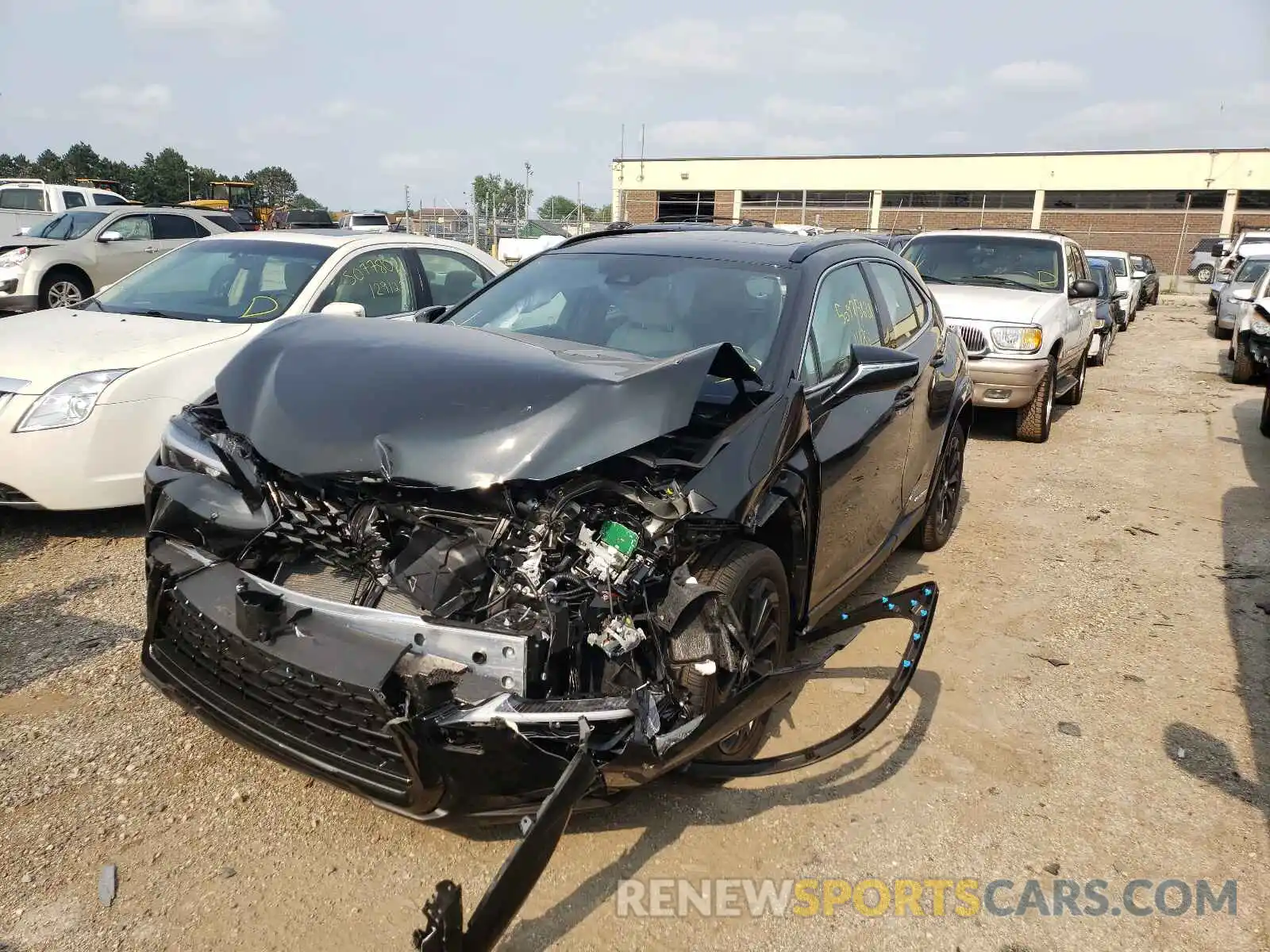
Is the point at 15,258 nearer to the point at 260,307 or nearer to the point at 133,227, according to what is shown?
the point at 133,227

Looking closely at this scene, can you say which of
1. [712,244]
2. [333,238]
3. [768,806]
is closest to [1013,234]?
[712,244]

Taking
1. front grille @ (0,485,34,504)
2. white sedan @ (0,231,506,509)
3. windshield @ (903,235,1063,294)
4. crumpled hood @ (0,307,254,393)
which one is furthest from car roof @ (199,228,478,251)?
windshield @ (903,235,1063,294)

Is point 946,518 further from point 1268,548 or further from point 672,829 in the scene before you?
point 672,829

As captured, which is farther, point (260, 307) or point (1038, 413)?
point (1038, 413)

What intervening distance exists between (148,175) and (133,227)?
68411 millimetres

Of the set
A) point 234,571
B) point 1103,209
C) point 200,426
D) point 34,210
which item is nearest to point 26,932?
point 234,571

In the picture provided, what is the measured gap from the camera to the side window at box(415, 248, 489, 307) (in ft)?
21.4

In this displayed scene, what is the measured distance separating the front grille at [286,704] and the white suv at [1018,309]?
6038mm

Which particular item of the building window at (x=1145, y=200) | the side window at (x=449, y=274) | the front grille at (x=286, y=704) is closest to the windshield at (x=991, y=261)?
the side window at (x=449, y=274)

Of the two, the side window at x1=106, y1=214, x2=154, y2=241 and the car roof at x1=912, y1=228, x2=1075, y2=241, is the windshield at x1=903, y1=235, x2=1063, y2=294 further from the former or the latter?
the side window at x1=106, y1=214, x2=154, y2=241

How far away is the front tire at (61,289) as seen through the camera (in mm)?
11070

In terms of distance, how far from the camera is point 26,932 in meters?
2.29

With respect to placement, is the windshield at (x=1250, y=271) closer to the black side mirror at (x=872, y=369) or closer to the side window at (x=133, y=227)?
the black side mirror at (x=872, y=369)

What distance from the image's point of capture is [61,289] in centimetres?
1134
